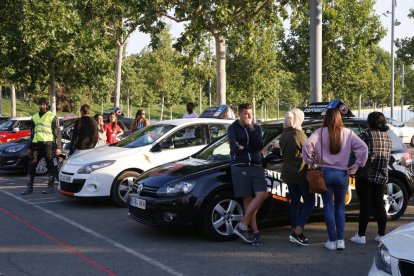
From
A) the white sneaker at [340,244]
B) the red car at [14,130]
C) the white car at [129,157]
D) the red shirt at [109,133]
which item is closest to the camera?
the white sneaker at [340,244]

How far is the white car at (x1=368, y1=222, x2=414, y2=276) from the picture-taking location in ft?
10.9

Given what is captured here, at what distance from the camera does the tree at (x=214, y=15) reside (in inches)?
505

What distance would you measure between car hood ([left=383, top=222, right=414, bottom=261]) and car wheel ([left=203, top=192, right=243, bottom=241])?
2.65 meters

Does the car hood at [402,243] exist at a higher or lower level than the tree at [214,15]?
lower

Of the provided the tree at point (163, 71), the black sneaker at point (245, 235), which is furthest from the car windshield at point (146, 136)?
the tree at point (163, 71)

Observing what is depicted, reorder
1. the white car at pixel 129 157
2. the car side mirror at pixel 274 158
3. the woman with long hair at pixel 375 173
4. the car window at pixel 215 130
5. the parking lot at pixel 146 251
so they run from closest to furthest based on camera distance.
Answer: the parking lot at pixel 146 251
the woman with long hair at pixel 375 173
the car side mirror at pixel 274 158
the white car at pixel 129 157
the car window at pixel 215 130

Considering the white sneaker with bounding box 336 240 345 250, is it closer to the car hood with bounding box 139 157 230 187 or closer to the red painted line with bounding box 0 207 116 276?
the car hood with bounding box 139 157 230 187

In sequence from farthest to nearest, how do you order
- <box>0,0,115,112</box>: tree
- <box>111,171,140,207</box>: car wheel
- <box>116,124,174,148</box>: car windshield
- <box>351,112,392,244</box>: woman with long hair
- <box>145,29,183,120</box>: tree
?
1. <box>145,29,183,120</box>: tree
2. <box>0,0,115,112</box>: tree
3. <box>116,124,174,148</box>: car windshield
4. <box>111,171,140,207</box>: car wheel
5. <box>351,112,392,244</box>: woman with long hair

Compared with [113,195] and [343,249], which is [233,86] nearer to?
[113,195]

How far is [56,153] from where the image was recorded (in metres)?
10.0

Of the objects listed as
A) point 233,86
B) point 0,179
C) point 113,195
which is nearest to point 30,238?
point 113,195

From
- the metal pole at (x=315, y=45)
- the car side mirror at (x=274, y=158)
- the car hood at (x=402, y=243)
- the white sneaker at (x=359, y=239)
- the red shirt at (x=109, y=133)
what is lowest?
the white sneaker at (x=359, y=239)

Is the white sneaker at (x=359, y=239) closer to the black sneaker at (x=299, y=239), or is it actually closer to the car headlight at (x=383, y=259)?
the black sneaker at (x=299, y=239)

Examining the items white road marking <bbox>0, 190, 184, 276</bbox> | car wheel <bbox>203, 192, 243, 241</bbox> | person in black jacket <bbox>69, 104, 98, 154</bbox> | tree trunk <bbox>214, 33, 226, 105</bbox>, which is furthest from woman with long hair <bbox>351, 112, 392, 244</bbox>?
tree trunk <bbox>214, 33, 226, 105</bbox>
